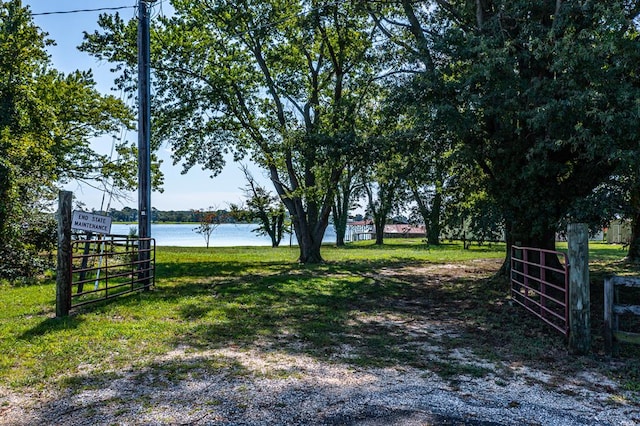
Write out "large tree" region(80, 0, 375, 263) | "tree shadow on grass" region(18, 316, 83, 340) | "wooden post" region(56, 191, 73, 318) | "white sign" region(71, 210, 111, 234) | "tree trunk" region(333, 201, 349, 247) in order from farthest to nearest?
"tree trunk" region(333, 201, 349, 247) < "large tree" region(80, 0, 375, 263) < "white sign" region(71, 210, 111, 234) < "wooden post" region(56, 191, 73, 318) < "tree shadow on grass" region(18, 316, 83, 340)

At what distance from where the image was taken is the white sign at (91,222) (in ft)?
26.8

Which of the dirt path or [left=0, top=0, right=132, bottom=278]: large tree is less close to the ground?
[left=0, top=0, right=132, bottom=278]: large tree

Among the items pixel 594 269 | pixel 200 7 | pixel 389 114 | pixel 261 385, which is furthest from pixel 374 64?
pixel 261 385

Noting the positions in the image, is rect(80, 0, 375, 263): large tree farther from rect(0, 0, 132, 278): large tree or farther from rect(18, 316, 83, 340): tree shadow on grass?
rect(18, 316, 83, 340): tree shadow on grass

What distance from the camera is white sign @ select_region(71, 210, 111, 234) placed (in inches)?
321

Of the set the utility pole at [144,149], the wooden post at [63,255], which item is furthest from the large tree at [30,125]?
the wooden post at [63,255]

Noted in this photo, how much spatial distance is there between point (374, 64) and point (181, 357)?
9873mm

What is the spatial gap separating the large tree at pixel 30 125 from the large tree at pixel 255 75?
2316 mm

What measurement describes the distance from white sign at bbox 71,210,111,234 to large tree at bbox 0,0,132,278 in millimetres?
3772

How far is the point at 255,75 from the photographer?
687 inches

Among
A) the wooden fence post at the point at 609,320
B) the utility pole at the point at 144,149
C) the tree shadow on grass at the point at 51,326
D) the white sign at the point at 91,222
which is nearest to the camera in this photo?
the wooden fence post at the point at 609,320

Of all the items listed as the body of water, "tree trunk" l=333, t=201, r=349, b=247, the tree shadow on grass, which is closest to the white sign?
the tree shadow on grass

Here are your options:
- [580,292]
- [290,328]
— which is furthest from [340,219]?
[580,292]

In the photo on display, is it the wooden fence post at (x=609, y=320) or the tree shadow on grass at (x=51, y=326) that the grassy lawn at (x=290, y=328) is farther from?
the wooden fence post at (x=609, y=320)
